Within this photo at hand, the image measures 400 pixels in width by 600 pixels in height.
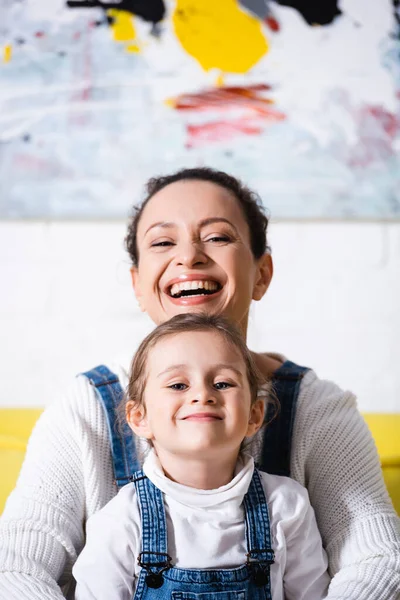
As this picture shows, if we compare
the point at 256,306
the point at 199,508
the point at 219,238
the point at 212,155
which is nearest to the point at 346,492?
the point at 199,508

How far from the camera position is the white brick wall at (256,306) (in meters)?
2.59

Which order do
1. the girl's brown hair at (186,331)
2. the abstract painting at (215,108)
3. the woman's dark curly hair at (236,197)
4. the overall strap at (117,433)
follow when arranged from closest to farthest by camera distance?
1. the girl's brown hair at (186,331)
2. the overall strap at (117,433)
3. the woman's dark curly hair at (236,197)
4. the abstract painting at (215,108)

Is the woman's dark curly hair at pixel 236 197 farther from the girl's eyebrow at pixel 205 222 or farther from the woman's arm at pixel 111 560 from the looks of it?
the woman's arm at pixel 111 560

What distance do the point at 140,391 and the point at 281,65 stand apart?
1.65 m

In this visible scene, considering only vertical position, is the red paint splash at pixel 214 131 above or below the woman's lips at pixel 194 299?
above

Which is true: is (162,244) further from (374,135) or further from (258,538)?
(374,135)

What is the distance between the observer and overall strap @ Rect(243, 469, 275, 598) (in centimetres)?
112

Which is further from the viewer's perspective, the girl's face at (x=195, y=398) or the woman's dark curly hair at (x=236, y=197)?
the woman's dark curly hair at (x=236, y=197)

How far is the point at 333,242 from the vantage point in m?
2.58

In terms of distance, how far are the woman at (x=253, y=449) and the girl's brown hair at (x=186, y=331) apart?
99mm

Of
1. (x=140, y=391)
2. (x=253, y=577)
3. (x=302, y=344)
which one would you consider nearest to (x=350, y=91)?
(x=302, y=344)

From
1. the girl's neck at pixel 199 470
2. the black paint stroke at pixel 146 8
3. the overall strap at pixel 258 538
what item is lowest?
the overall strap at pixel 258 538

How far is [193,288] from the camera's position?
133cm

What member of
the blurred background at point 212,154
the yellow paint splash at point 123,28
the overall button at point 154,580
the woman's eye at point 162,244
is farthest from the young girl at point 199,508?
the yellow paint splash at point 123,28
